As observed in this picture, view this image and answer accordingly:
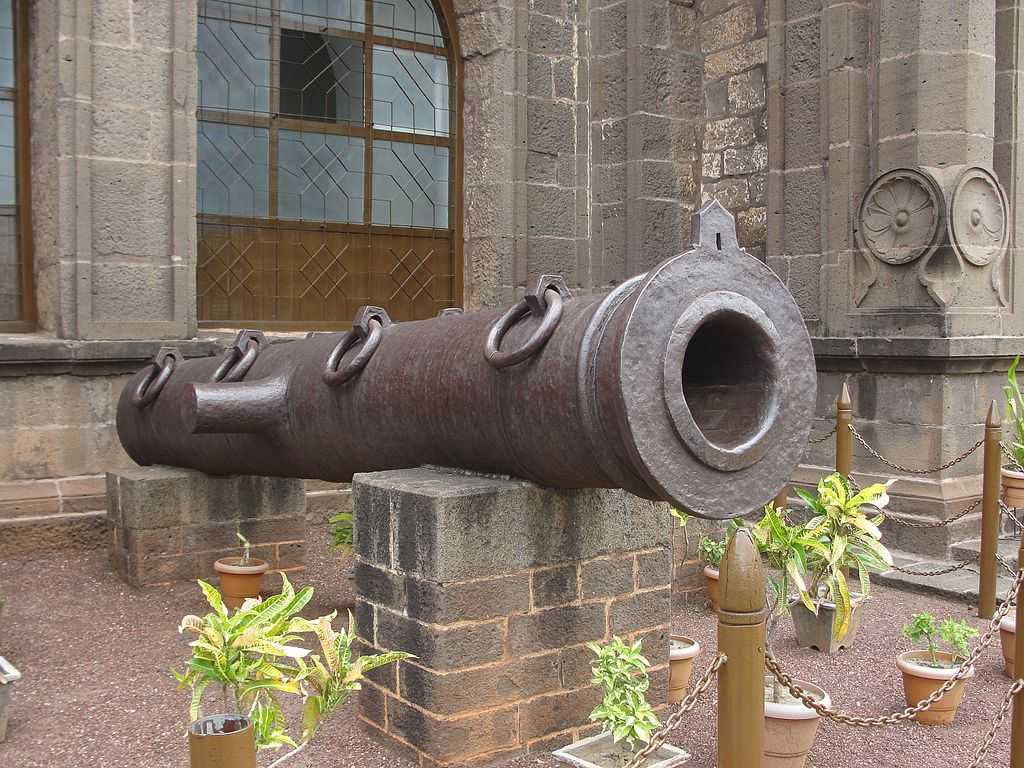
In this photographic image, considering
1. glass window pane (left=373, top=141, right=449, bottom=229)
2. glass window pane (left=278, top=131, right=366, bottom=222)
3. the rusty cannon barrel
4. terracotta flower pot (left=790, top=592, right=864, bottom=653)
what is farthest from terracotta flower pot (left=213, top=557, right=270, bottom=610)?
glass window pane (left=373, top=141, right=449, bottom=229)

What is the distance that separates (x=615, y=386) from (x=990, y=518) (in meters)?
3.48

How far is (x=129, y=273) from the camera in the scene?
22.4 ft

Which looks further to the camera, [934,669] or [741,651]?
[934,669]

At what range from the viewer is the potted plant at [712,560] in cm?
516

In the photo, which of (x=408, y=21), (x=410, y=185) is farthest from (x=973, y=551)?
(x=408, y=21)

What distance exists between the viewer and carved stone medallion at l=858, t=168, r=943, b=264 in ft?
21.5

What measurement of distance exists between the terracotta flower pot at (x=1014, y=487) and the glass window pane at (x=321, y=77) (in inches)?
207

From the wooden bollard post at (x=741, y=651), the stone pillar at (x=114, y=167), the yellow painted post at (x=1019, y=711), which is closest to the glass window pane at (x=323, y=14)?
the stone pillar at (x=114, y=167)

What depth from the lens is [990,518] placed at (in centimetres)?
533

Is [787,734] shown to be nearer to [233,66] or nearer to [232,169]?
[232,169]

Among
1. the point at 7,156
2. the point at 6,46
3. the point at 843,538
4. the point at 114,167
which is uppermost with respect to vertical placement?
the point at 6,46

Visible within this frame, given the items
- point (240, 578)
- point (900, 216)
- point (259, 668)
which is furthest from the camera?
point (900, 216)

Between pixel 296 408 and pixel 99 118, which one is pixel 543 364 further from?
pixel 99 118

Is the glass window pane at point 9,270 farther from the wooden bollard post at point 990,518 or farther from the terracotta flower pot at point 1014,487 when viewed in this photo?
the terracotta flower pot at point 1014,487
